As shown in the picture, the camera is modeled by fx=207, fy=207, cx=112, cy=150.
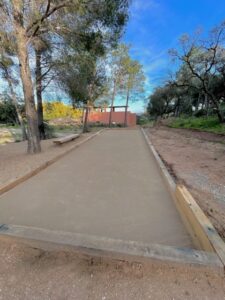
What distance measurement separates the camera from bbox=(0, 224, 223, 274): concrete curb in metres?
1.86

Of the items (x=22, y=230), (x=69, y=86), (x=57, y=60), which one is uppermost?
(x=57, y=60)

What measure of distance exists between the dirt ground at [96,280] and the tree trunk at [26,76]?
579 centimetres

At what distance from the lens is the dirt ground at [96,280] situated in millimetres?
1611

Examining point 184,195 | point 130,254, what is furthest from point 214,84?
point 130,254

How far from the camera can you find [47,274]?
1.82 meters

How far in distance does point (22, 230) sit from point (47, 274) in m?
0.69

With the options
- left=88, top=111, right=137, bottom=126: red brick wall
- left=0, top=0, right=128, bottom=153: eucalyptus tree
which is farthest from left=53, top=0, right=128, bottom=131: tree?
left=88, top=111, right=137, bottom=126: red brick wall

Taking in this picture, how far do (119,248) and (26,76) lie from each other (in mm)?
6776

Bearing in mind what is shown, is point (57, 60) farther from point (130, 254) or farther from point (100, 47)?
point (130, 254)

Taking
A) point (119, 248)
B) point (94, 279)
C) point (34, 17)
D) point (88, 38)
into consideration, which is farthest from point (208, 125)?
point (94, 279)

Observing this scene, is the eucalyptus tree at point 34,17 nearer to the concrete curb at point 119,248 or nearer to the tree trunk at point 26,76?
the tree trunk at point 26,76

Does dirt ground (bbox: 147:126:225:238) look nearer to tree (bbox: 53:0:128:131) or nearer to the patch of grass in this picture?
tree (bbox: 53:0:128:131)

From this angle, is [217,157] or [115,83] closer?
[217,157]

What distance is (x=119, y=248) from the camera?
2.03 m
